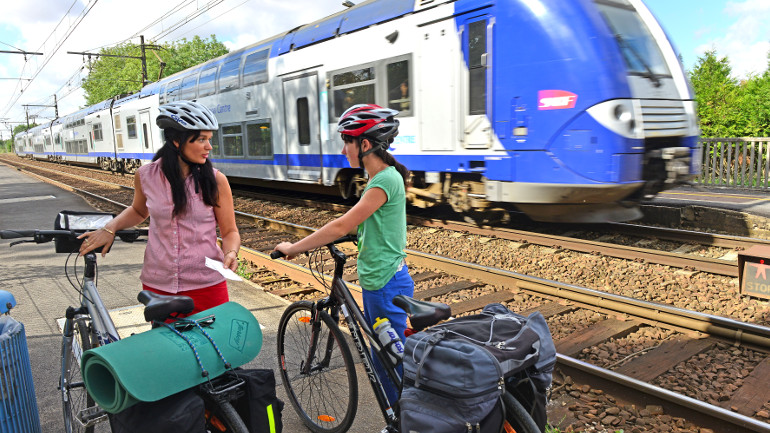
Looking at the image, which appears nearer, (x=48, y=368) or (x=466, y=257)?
(x=48, y=368)

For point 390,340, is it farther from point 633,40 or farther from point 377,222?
point 633,40

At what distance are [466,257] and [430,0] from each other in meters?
3.78

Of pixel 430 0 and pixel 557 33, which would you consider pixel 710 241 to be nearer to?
pixel 557 33

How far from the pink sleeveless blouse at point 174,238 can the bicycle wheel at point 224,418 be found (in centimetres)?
65

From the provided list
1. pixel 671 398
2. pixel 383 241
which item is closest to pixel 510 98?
pixel 671 398

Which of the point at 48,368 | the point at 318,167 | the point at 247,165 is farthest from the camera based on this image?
the point at 247,165

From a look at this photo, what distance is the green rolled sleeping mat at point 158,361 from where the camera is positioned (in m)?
1.71

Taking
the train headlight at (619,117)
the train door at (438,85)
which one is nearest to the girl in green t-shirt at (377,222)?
the train headlight at (619,117)

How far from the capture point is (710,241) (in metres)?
7.07

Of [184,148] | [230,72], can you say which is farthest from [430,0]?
[230,72]

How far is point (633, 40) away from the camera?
6695 mm

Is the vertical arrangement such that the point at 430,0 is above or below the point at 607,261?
above

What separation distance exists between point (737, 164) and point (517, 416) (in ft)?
47.9

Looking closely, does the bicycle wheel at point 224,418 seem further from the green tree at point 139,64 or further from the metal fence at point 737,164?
the green tree at point 139,64
